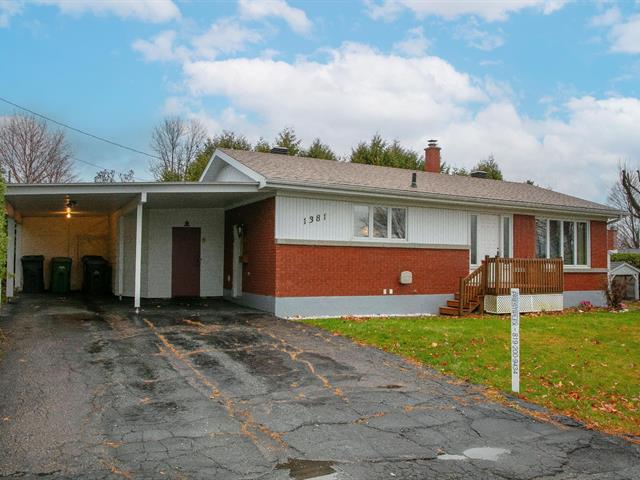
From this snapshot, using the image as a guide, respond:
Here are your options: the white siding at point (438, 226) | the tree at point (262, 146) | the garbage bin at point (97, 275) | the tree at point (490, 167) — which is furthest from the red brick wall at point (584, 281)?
the tree at point (490, 167)

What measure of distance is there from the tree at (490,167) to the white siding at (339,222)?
26328 millimetres

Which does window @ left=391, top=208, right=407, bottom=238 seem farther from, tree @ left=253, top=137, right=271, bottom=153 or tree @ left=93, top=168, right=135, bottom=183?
tree @ left=93, top=168, right=135, bottom=183

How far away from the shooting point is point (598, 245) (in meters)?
19.7

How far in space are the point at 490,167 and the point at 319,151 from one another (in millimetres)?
15201

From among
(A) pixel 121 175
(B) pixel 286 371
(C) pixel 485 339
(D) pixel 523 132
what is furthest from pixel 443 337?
(A) pixel 121 175

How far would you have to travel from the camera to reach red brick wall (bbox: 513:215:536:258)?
17.7 metres

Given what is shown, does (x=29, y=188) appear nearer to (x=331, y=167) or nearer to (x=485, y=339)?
(x=331, y=167)

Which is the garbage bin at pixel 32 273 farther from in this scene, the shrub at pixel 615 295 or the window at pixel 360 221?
the shrub at pixel 615 295

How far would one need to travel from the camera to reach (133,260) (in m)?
17.1

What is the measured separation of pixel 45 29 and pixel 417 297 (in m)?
14.5

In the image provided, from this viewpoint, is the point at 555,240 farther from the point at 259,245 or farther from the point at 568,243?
the point at 259,245

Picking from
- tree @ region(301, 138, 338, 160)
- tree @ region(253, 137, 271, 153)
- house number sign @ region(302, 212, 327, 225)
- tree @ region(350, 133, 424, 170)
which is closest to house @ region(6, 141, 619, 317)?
house number sign @ region(302, 212, 327, 225)

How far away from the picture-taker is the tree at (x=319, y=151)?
35375mm

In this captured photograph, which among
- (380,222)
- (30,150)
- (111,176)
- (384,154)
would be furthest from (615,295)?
(30,150)
